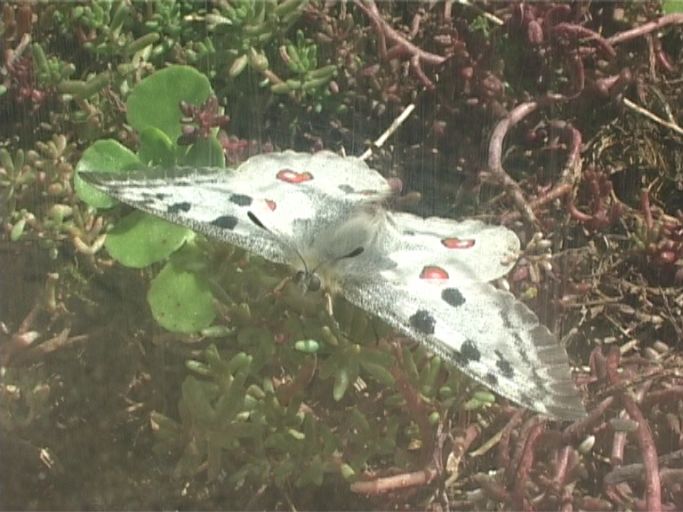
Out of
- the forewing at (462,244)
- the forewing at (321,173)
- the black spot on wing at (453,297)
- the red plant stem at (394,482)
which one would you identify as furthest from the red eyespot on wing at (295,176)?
the red plant stem at (394,482)

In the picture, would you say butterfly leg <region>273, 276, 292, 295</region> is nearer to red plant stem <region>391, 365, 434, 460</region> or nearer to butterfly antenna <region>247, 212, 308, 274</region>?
butterfly antenna <region>247, 212, 308, 274</region>

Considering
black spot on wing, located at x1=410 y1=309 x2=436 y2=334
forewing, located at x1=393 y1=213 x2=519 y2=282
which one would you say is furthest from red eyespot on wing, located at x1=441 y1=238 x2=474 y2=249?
black spot on wing, located at x1=410 y1=309 x2=436 y2=334

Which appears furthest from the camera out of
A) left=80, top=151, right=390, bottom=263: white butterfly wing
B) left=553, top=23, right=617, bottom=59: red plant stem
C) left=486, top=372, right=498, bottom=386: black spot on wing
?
left=553, top=23, right=617, bottom=59: red plant stem

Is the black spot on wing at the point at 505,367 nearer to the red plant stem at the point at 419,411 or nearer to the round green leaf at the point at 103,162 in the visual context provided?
the red plant stem at the point at 419,411

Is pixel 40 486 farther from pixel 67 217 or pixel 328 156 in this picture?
pixel 328 156

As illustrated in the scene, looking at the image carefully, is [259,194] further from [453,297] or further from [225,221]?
[453,297]

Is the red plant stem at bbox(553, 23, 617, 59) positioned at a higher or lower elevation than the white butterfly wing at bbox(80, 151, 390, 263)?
higher

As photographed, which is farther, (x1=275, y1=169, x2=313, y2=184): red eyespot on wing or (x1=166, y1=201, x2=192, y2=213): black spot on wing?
(x1=275, y1=169, x2=313, y2=184): red eyespot on wing

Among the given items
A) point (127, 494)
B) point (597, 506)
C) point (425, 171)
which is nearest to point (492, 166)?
point (425, 171)
